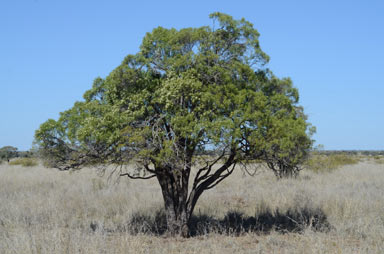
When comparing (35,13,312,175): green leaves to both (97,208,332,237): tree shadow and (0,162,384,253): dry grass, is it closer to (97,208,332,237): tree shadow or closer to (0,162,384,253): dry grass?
(0,162,384,253): dry grass

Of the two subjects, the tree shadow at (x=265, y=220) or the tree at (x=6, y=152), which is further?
the tree at (x=6, y=152)

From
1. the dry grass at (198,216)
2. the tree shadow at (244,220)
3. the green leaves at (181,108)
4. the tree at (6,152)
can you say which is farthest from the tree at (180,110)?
the tree at (6,152)

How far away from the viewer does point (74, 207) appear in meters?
14.0

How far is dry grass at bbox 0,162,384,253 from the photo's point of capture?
23.5 ft

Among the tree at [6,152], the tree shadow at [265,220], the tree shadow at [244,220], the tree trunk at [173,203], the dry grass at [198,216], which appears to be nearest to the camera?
the dry grass at [198,216]

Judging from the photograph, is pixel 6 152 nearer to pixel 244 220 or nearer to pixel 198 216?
pixel 198 216

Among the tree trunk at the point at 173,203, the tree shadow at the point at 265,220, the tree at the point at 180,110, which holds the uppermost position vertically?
the tree at the point at 180,110

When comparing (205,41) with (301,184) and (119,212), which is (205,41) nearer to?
(119,212)

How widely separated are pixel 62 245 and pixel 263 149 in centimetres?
489

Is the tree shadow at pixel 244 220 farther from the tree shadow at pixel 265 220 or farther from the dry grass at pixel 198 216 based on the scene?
the dry grass at pixel 198 216

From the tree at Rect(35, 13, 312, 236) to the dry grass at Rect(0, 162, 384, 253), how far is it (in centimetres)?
192

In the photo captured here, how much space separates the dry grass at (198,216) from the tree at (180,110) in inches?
75.7

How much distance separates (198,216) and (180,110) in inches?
237

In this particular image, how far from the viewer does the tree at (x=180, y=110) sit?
7664 millimetres
